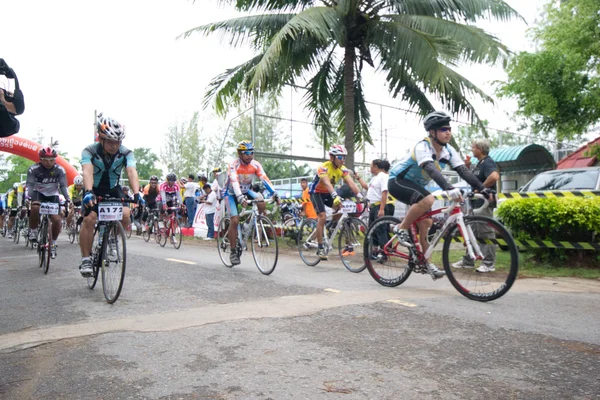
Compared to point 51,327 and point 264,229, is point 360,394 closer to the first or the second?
point 51,327

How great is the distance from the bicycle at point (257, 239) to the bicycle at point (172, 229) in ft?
15.8

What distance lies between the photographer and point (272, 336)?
4.07 meters

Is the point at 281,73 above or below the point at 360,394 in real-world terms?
above

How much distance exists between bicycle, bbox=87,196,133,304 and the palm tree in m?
7.18

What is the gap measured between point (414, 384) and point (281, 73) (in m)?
12.8

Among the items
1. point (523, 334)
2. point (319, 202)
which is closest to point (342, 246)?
point (319, 202)

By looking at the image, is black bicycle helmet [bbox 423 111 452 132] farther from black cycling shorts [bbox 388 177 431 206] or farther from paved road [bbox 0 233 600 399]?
paved road [bbox 0 233 600 399]

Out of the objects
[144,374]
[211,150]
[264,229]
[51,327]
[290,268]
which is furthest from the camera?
[211,150]

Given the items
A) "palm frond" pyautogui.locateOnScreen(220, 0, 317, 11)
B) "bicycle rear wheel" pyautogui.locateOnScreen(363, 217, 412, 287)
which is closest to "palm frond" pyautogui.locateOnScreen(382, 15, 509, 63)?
"palm frond" pyautogui.locateOnScreen(220, 0, 317, 11)

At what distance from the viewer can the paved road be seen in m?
3.03

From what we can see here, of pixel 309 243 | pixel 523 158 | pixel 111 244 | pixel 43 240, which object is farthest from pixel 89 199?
pixel 523 158

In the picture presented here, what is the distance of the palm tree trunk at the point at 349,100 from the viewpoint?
1447 cm

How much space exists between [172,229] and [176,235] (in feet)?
0.86

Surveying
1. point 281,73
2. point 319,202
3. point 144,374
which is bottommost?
point 144,374
